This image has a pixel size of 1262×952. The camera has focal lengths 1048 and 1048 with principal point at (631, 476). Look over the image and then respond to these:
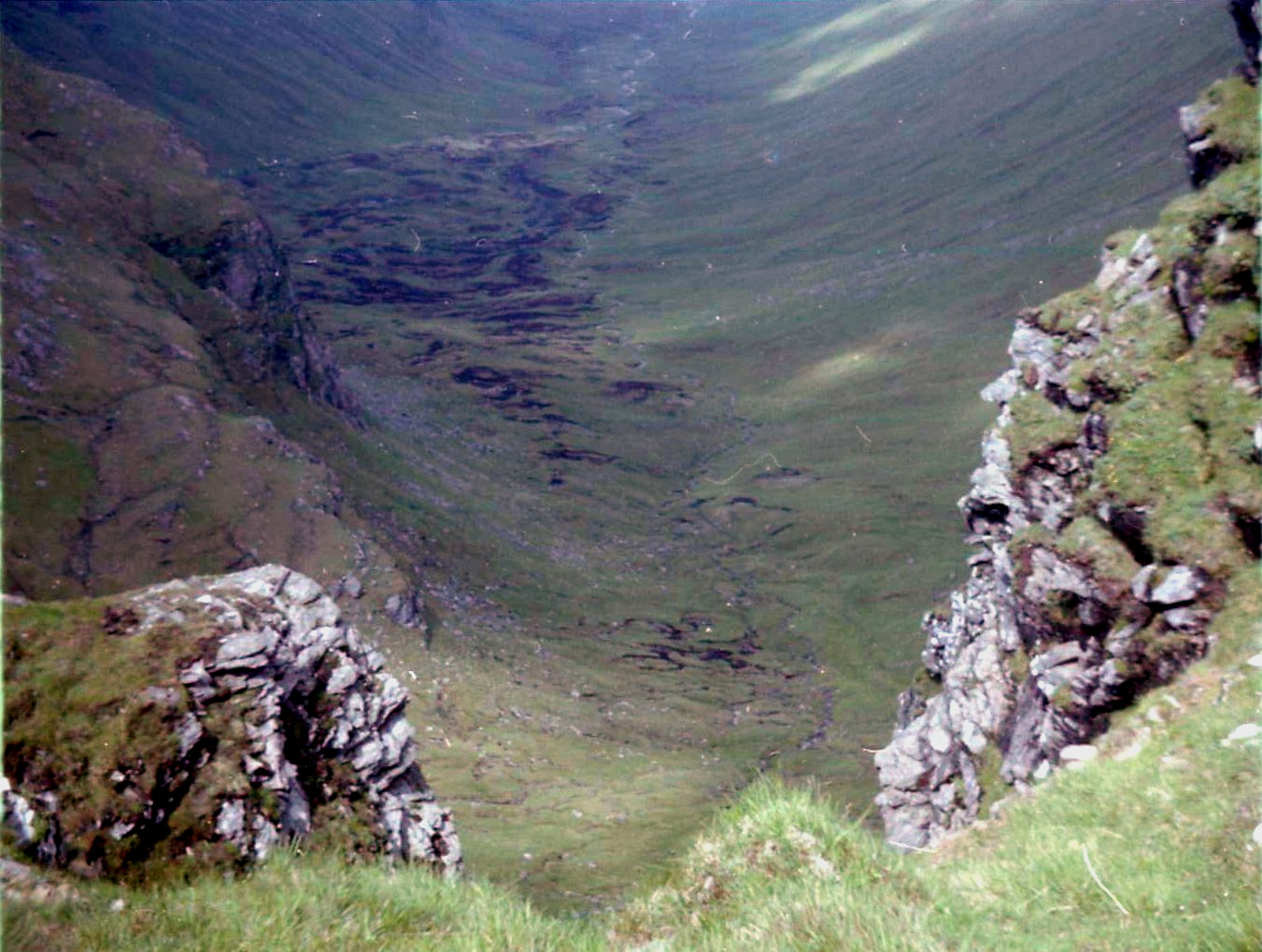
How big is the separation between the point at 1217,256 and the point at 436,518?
235ft

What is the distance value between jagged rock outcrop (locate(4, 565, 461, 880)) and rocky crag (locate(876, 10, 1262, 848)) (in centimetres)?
973

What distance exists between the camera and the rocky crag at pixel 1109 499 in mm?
A: 19141

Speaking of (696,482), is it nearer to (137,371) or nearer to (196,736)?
A: (137,371)

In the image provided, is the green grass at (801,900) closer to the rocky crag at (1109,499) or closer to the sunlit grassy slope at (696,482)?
the sunlit grassy slope at (696,482)

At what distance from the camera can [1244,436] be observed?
1934 cm

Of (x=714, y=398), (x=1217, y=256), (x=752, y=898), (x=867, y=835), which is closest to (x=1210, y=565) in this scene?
(x=1217, y=256)

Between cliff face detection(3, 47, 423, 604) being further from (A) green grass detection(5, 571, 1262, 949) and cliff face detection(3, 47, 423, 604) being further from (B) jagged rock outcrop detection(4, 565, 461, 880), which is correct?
(A) green grass detection(5, 571, 1262, 949)

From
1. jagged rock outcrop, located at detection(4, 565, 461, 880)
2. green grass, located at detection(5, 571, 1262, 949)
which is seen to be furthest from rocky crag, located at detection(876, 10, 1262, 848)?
jagged rock outcrop, located at detection(4, 565, 461, 880)

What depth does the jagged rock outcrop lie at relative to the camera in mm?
10820

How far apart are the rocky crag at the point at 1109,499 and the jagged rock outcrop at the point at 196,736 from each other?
973cm

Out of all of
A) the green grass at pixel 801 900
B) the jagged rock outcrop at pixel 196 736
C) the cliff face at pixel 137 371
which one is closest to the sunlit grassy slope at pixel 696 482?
the green grass at pixel 801 900

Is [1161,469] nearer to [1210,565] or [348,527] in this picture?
[1210,565]

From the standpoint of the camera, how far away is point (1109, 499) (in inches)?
868

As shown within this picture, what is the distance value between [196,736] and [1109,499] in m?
18.1
